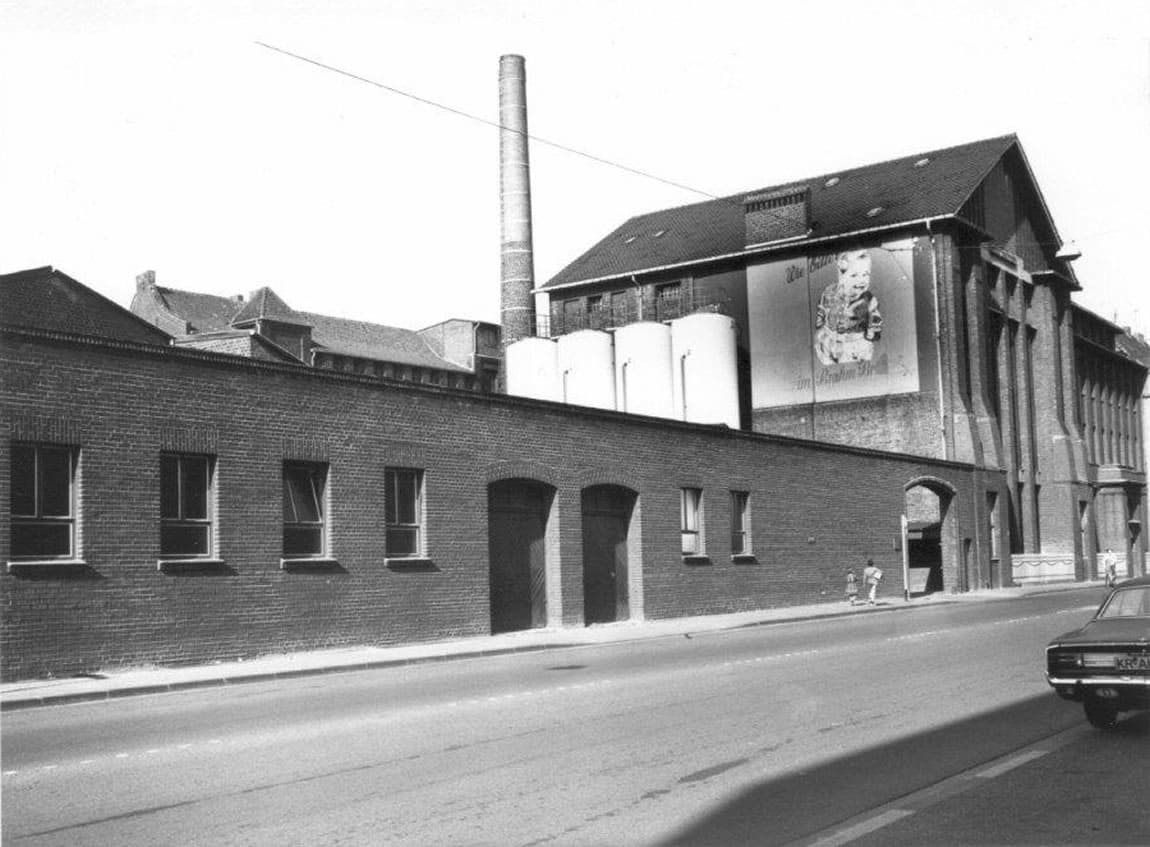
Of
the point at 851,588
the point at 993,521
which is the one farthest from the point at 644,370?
the point at 851,588

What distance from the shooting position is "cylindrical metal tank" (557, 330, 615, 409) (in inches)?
2063

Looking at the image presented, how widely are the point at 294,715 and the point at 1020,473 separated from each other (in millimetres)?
46627

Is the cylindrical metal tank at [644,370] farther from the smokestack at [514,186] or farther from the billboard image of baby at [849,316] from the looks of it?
the billboard image of baby at [849,316]

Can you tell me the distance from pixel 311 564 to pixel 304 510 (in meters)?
0.91

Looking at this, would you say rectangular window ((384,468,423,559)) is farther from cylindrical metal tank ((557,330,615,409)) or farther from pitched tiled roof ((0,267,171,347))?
cylindrical metal tank ((557,330,615,409))

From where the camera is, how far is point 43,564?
58.2 ft

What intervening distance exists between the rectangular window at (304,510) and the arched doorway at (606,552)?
7.72 m

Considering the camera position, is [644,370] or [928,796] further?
[644,370]

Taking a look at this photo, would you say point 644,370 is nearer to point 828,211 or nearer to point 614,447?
point 828,211

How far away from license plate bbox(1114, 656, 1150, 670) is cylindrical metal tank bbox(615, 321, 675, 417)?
131 feet

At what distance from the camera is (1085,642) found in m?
10.8

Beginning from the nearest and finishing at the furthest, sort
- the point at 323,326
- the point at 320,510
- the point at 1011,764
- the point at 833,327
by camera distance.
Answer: the point at 1011,764 < the point at 320,510 < the point at 833,327 < the point at 323,326

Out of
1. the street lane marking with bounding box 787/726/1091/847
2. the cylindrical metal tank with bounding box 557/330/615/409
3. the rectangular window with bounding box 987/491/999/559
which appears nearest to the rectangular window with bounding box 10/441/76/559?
the street lane marking with bounding box 787/726/1091/847

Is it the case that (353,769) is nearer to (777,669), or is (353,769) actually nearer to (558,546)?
(777,669)
